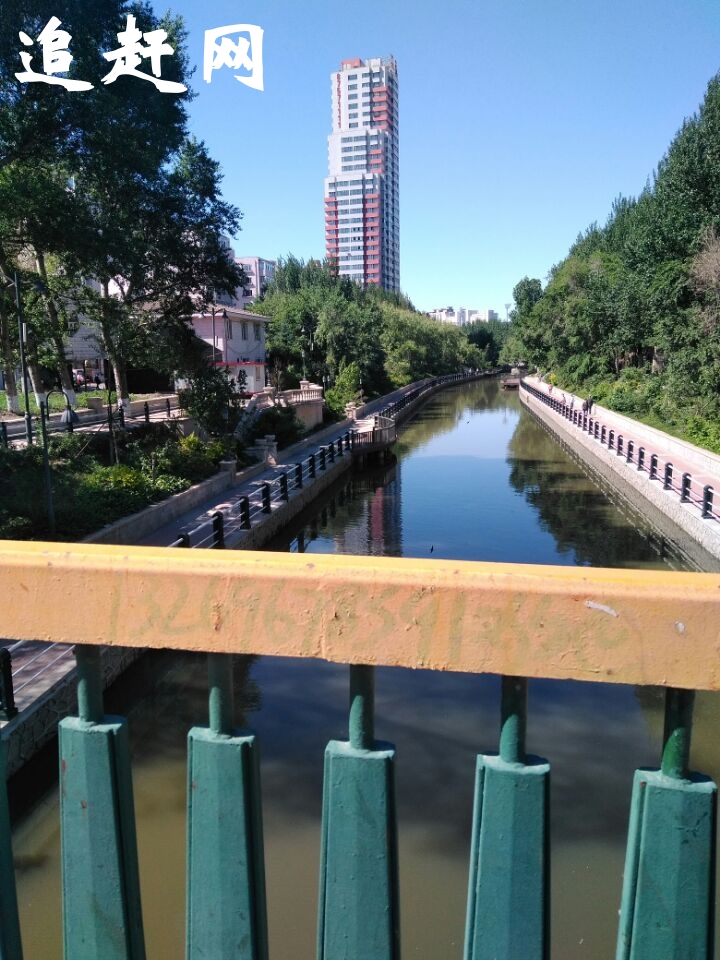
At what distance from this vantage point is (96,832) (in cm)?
114

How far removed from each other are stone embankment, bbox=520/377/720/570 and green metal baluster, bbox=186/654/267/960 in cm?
1447

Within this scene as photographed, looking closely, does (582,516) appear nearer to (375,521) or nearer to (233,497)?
(375,521)

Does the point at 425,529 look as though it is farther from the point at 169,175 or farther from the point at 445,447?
the point at 445,447

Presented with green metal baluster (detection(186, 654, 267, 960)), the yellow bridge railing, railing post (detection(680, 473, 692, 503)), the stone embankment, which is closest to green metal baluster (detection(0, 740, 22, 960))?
the yellow bridge railing

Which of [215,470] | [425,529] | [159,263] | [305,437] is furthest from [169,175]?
[305,437]

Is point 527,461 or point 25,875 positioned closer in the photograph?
point 25,875

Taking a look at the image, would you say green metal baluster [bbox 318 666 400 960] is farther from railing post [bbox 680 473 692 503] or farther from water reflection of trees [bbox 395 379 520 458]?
water reflection of trees [bbox 395 379 520 458]

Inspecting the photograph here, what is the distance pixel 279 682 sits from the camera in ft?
32.8

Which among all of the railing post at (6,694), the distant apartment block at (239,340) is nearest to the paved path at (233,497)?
the railing post at (6,694)

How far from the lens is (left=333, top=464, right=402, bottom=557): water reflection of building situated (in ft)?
58.1

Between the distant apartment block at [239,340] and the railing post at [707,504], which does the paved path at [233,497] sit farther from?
the distant apartment block at [239,340]

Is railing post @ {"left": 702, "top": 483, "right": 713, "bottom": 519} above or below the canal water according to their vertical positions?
above

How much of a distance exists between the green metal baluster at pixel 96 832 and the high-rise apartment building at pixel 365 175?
420 feet

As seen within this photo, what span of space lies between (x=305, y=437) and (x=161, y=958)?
25.5m
